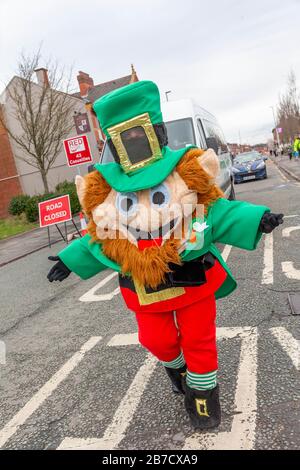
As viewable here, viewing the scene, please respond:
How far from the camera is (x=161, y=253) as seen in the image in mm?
2234

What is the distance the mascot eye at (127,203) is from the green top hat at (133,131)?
59 mm

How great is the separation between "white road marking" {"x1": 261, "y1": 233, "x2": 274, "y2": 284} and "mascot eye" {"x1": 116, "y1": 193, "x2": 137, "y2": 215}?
9.68 ft

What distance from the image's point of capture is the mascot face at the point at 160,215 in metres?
2.24

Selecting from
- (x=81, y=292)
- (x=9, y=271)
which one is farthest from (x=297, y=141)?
(x=81, y=292)

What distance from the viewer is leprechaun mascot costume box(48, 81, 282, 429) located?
2254mm

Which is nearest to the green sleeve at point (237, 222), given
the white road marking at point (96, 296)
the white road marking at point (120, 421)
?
the white road marking at point (120, 421)

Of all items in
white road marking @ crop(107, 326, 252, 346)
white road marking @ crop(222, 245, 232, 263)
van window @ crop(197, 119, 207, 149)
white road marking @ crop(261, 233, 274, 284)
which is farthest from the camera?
van window @ crop(197, 119, 207, 149)

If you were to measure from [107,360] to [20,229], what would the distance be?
14.2 meters

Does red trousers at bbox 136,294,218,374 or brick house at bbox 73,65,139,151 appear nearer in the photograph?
red trousers at bbox 136,294,218,374

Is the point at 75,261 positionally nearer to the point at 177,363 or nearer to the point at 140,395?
the point at 177,363

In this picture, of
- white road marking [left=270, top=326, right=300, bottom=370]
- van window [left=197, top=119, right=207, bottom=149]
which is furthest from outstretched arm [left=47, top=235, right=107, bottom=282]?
van window [left=197, top=119, right=207, bottom=149]

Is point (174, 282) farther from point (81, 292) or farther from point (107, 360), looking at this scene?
point (81, 292)

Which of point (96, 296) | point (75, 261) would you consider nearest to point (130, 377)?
point (75, 261)

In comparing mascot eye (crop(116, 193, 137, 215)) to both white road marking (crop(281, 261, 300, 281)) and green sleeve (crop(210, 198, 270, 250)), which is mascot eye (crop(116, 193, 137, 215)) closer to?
green sleeve (crop(210, 198, 270, 250))
